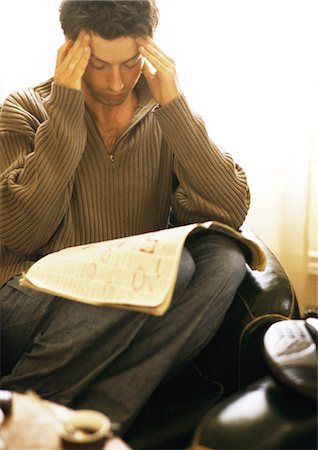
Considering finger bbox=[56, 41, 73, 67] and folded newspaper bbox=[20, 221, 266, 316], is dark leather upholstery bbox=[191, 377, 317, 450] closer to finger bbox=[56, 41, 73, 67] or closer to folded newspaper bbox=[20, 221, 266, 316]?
folded newspaper bbox=[20, 221, 266, 316]

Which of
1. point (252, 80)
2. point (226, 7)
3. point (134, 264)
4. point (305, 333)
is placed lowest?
point (305, 333)

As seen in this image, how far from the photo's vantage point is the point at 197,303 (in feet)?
3.65

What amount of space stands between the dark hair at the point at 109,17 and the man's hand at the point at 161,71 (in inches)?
1.1

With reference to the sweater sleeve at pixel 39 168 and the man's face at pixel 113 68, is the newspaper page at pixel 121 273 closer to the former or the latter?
the sweater sleeve at pixel 39 168

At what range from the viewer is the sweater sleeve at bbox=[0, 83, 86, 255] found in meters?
1.26

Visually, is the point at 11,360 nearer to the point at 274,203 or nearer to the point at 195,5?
the point at 274,203

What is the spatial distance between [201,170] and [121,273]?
15.9 inches

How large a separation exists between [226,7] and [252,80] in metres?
0.23

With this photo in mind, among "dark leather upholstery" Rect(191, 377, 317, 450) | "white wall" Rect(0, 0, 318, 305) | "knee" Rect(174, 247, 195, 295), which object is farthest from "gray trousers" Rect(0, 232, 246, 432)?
"white wall" Rect(0, 0, 318, 305)

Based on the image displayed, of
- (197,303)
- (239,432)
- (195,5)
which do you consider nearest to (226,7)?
(195,5)

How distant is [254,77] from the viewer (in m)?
1.79

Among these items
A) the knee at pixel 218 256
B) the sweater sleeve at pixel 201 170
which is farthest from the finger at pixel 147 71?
the knee at pixel 218 256

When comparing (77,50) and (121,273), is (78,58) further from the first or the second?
(121,273)

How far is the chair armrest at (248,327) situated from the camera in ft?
3.86
